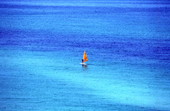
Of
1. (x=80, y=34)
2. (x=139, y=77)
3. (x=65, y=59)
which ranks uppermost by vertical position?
(x=80, y=34)

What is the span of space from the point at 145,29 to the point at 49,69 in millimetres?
26359

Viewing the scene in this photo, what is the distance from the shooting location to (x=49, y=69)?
29.2 metres

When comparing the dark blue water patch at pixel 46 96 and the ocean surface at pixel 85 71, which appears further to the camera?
the ocean surface at pixel 85 71

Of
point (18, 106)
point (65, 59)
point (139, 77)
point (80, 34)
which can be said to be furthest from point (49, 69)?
point (80, 34)

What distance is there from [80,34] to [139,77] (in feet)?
71.3

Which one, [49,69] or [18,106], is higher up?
[49,69]

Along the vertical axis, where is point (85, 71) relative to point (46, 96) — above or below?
above

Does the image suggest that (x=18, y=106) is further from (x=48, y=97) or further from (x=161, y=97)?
(x=161, y=97)

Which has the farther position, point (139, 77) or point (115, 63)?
point (115, 63)

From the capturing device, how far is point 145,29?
53688 millimetres

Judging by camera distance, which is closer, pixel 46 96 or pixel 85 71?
pixel 46 96

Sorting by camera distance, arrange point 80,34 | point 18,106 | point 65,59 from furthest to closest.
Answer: point 80,34, point 65,59, point 18,106

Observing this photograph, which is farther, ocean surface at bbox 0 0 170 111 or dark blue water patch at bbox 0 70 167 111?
ocean surface at bbox 0 0 170 111

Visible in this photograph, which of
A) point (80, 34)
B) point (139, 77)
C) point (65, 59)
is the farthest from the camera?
point (80, 34)
